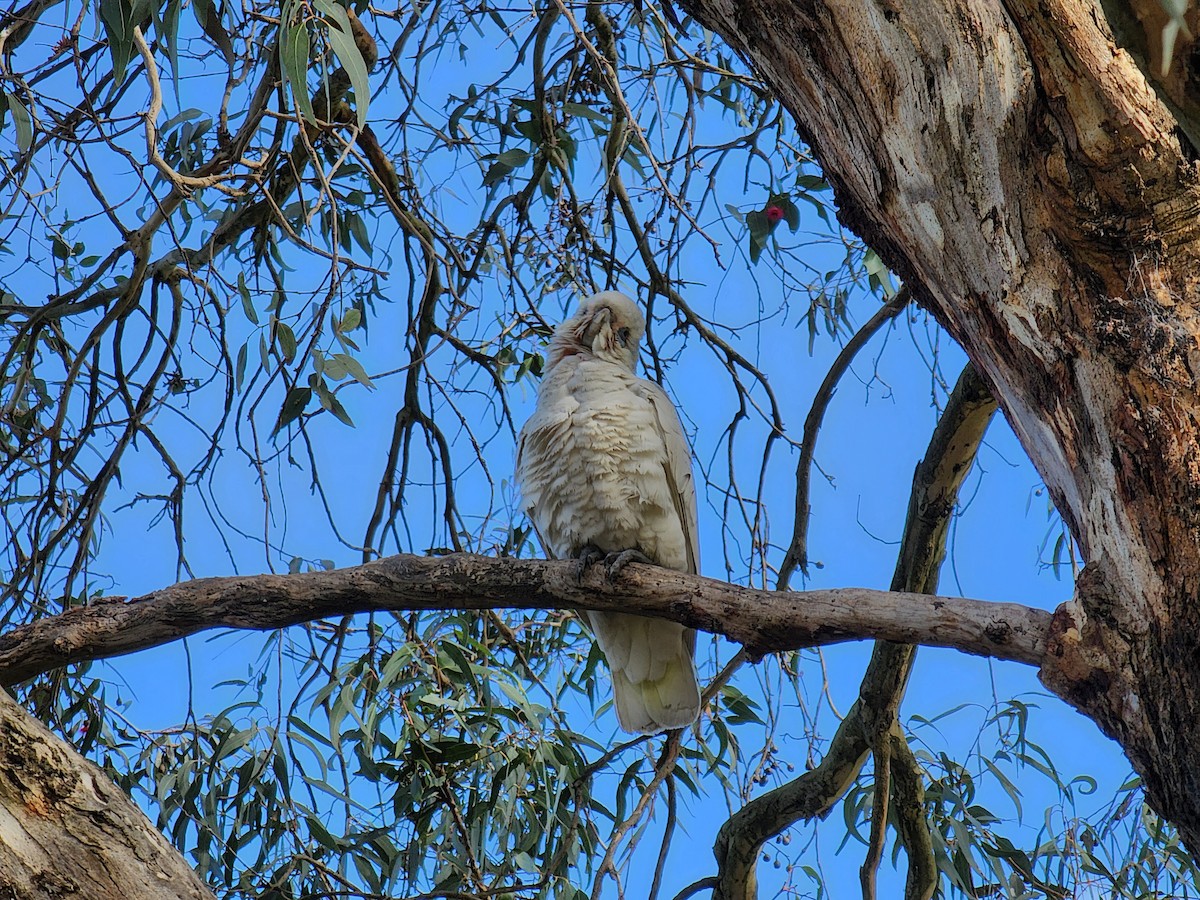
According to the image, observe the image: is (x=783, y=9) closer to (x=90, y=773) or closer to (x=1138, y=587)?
(x=1138, y=587)

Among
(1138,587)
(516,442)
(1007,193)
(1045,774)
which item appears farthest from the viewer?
(516,442)

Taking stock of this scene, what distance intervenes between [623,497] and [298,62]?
1128 millimetres

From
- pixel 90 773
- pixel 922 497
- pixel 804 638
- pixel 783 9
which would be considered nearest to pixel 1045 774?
pixel 922 497

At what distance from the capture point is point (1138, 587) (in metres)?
1.18

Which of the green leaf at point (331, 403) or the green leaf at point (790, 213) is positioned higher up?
the green leaf at point (790, 213)

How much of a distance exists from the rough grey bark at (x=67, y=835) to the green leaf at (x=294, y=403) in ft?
2.72

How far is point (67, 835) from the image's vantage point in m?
1.24

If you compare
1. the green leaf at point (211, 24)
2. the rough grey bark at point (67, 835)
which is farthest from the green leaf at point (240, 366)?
the rough grey bark at point (67, 835)

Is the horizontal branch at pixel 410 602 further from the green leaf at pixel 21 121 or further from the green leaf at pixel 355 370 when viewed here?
the green leaf at pixel 21 121

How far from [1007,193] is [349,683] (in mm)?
1503

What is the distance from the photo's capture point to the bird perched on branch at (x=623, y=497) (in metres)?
2.38

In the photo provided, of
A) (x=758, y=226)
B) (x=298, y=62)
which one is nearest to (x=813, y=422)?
(x=758, y=226)

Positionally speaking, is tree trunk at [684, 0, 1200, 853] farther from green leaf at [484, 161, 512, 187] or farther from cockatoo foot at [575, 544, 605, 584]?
green leaf at [484, 161, 512, 187]

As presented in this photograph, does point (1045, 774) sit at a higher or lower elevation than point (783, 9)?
lower
